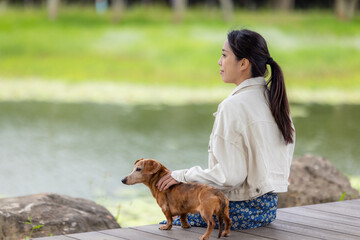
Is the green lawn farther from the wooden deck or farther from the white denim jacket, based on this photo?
the white denim jacket

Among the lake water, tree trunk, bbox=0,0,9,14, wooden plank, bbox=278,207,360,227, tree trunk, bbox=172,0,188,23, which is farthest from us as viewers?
tree trunk, bbox=0,0,9,14

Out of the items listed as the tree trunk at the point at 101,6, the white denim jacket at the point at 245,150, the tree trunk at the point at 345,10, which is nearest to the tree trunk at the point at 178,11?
the tree trunk at the point at 101,6

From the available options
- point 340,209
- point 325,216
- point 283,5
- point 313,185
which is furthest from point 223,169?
point 283,5

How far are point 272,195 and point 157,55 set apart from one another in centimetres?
1107

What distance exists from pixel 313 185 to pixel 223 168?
1589 millimetres

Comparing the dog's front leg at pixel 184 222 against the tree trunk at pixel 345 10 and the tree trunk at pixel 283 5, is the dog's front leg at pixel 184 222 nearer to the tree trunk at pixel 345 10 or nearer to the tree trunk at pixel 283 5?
the tree trunk at pixel 345 10

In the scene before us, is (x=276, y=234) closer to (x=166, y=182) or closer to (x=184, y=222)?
(x=184, y=222)

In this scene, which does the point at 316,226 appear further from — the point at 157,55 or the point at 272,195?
the point at 157,55

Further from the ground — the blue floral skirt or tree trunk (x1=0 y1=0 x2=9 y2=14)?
the blue floral skirt

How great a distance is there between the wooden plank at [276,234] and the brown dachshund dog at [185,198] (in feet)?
0.46

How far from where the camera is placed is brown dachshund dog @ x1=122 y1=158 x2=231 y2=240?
90.4 inches

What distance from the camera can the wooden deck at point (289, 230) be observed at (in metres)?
2.43

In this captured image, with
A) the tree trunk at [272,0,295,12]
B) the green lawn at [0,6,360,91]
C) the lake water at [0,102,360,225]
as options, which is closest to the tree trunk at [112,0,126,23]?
the green lawn at [0,6,360,91]

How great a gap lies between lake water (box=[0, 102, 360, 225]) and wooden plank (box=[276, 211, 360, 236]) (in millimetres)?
2066
